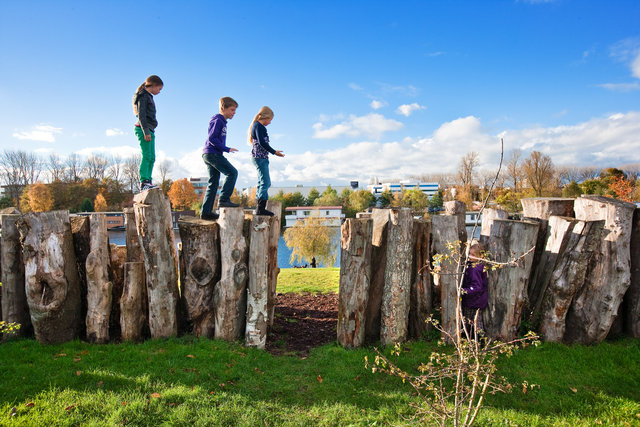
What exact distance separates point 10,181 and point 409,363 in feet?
223

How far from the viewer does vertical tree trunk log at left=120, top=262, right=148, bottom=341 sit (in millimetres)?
5023

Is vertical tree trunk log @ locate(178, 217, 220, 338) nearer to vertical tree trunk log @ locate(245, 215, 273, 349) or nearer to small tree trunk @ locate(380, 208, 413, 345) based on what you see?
vertical tree trunk log @ locate(245, 215, 273, 349)

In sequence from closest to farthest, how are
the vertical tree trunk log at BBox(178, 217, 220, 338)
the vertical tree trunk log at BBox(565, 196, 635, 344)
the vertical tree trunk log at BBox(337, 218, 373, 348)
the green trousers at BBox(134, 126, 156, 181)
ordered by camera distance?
the vertical tree trunk log at BBox(565, 196, 635, 344) → the vertical tree trunk log at BBox(337, 218, 373, 348) → the vertical tree trunk log at BBox(178, 217, 220, 338) → the green trousers at BBox(134, 126, 156, 181)

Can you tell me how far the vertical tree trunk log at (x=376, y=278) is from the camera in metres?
5.30

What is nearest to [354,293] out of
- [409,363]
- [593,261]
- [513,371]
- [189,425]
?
[409,363]

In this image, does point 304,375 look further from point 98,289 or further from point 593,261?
point 593,261

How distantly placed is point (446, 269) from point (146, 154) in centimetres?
528

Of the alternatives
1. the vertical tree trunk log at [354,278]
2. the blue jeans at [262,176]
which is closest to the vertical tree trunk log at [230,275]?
the blue jeans at [262,176]

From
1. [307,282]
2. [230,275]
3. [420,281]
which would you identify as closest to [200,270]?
[230,275]

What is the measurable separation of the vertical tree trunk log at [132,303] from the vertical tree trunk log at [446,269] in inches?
172

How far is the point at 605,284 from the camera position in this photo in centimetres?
487

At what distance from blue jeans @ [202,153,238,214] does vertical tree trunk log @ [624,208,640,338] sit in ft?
21.1

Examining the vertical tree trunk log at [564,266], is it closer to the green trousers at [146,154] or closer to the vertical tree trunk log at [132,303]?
the vertical tree trunk log at [132,303]

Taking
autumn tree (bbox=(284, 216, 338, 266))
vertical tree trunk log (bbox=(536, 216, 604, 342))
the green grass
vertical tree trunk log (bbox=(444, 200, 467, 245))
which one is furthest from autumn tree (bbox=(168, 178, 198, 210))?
vertical tree trunk log (bbox=(536, 216, 604, 342))
